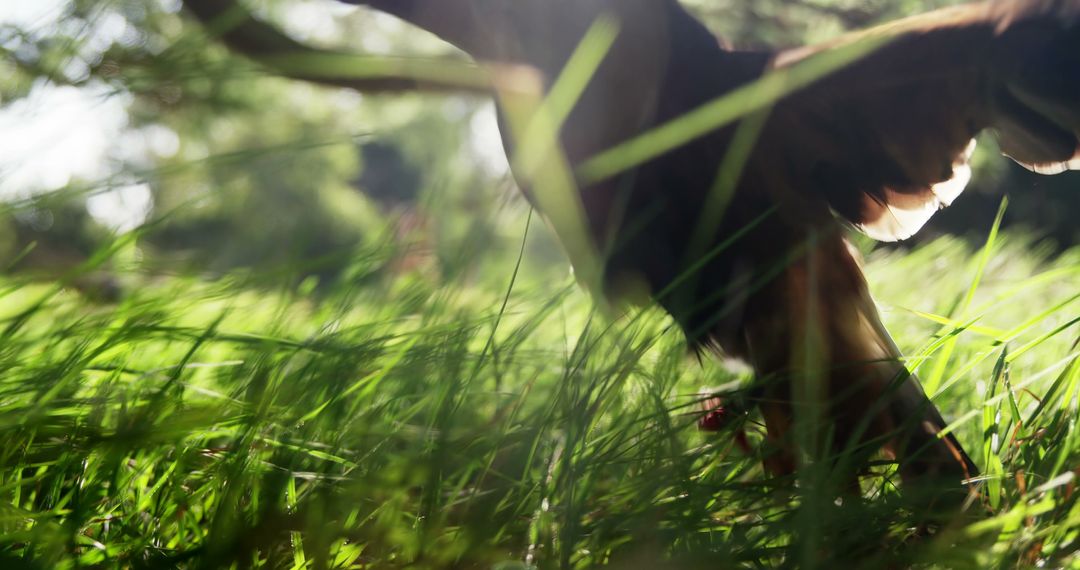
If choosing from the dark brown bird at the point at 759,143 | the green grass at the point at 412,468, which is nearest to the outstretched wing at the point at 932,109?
the dark brown bird at the point at 759,143

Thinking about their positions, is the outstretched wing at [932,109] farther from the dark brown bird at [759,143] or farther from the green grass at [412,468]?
the green grass at [412,468]

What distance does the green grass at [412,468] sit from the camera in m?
0.48

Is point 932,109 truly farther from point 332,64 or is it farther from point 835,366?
point 332,64

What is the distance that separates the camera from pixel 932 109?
0.71m

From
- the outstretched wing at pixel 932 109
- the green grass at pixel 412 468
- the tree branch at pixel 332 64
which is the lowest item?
the green grass at pixel 412 468

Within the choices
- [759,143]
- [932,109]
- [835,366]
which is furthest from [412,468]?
[932,109]

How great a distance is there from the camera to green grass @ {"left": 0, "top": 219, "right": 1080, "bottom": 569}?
0.48m

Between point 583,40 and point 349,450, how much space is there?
0.44 m

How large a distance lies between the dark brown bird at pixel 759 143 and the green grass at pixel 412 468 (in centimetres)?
11

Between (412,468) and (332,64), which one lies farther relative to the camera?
(332,64)

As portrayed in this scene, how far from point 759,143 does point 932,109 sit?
0.15m

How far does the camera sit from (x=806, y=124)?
0.74 meters

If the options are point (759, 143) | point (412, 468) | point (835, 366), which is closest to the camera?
point (412, 468)

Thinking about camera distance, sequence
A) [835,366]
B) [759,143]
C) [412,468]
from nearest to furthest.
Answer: [412,468] → [835,366] → [759,143]
